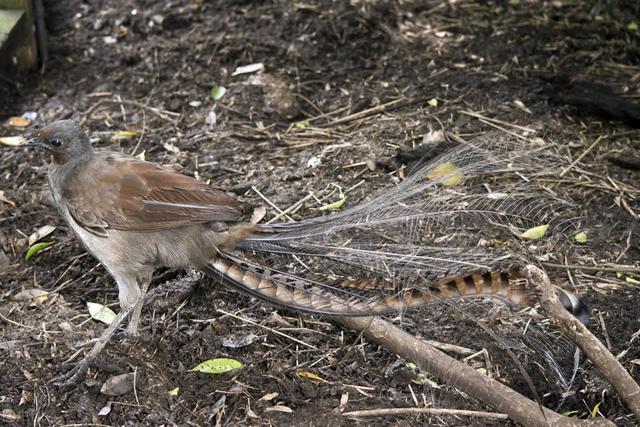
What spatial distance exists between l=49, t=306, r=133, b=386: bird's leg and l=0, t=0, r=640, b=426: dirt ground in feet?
0.18

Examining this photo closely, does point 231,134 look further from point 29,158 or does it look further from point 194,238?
point 194,238

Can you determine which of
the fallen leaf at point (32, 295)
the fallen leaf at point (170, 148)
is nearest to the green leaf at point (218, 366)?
the fallen leaf at point (32, 295)

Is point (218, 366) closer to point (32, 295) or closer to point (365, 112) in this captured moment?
point (32, 295)

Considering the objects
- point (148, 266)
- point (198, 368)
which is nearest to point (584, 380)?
point (198, 368)

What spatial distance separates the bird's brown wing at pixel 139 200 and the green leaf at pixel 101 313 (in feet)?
1.62

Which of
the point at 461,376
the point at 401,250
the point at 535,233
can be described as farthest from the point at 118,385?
the point at 535,233

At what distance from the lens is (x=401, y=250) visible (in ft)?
12.0

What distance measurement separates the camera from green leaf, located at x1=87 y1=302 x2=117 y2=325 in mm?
4344

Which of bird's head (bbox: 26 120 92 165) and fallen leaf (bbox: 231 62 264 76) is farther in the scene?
fallen leaf (bbox: 231 62 264 76)

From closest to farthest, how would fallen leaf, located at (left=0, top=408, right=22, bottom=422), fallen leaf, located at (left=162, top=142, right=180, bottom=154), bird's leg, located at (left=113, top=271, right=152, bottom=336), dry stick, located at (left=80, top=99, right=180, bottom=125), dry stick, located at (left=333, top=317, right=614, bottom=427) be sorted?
1. dry stick, located at (left=333, top=317, right=614, bottom=427)
2. fallen leaf, located at (left=0, top=408, right=22, bottom=422)
3. bird's leg, located at (left=113, top=271, right=152, bottom=336)
4. fallen leaf, located at (left=162, top=142, right=180, bottom=154)
5. dry stick, located at (left=80, top=99, right=180, bottom=125)

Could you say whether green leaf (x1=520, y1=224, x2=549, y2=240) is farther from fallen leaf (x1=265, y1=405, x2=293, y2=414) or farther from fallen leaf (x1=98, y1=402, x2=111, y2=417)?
fallen leaf (x1=98, y1=402, x2=111, y2=417)

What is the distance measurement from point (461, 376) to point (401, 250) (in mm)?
592

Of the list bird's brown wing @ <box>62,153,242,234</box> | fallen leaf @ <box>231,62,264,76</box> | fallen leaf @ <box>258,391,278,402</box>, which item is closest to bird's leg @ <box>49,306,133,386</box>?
bird's brown wing @ <box>62,153,242,234</box>

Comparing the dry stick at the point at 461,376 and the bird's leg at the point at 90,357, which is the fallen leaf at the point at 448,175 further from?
the bird's leg at the point at 90,357
